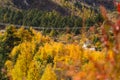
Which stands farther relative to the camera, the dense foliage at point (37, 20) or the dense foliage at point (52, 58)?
the dense foliage at point (37, 20)

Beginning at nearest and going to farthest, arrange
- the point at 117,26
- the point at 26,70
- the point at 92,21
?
the point at 117,26 < the point at 26,70 < the point at 92,21

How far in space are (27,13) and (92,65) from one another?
193475 mm

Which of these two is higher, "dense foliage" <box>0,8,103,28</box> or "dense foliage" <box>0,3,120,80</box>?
"dense foliage" <box>0,3,120,80</box>

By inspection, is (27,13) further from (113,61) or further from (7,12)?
(113,61)

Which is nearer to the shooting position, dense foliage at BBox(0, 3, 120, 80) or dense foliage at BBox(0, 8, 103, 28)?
dense foliage at BBox(0, 3, 120, 80)

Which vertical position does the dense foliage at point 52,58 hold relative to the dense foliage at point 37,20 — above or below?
above

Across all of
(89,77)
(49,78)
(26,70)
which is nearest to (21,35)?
(26,70)

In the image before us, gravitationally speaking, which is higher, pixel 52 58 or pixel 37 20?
pixel 52 58

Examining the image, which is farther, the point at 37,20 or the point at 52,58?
the point at 37,20

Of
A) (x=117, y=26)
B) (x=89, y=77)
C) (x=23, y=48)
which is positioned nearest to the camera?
(x=117, y=26)

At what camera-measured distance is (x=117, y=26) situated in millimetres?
6293

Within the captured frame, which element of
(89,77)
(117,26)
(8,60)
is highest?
(117,26)

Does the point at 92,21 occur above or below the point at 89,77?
below

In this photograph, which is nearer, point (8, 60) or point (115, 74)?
point (115, 74)
